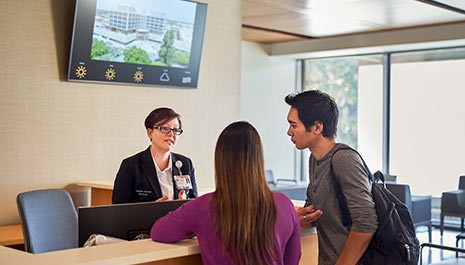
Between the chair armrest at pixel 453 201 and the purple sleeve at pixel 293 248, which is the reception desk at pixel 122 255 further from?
the chair armrest at pixel 453 201

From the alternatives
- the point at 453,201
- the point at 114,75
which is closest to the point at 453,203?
the point at 453,201

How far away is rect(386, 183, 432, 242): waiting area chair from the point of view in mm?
8688

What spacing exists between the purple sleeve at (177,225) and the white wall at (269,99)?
9.04 metres

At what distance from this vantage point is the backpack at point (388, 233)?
2.38m

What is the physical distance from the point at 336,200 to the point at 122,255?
0.82 metres

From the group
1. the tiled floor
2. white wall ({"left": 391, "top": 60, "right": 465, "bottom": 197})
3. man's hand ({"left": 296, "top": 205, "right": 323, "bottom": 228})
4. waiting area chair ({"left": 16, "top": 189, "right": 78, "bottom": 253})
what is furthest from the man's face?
white wall ({"left": 391, "top": 60, "right": 465, "bottom": 197})

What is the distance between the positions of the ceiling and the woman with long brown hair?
5630mm

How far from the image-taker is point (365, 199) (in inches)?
93.7

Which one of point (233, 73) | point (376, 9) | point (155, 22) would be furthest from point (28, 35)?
A: point (376, 9)

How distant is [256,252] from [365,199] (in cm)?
46

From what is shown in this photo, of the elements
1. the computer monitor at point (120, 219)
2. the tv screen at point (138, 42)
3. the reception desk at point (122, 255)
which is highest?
the tv screen at point (138, 42)

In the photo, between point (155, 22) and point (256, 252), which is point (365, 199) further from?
point (155, 22)

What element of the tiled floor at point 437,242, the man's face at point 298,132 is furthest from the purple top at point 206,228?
the tiled floor at point 437,242

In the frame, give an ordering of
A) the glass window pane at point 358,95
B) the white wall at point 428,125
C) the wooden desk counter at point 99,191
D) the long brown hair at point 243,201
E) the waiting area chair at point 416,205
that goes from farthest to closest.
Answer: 1. the glass window pane at point 358,95
2. the white wall at point 428,125
3. the waiting area chair at point 416,205
4. the wooden desk counter at point 99,191
5. the long brown hair at point 243,201
